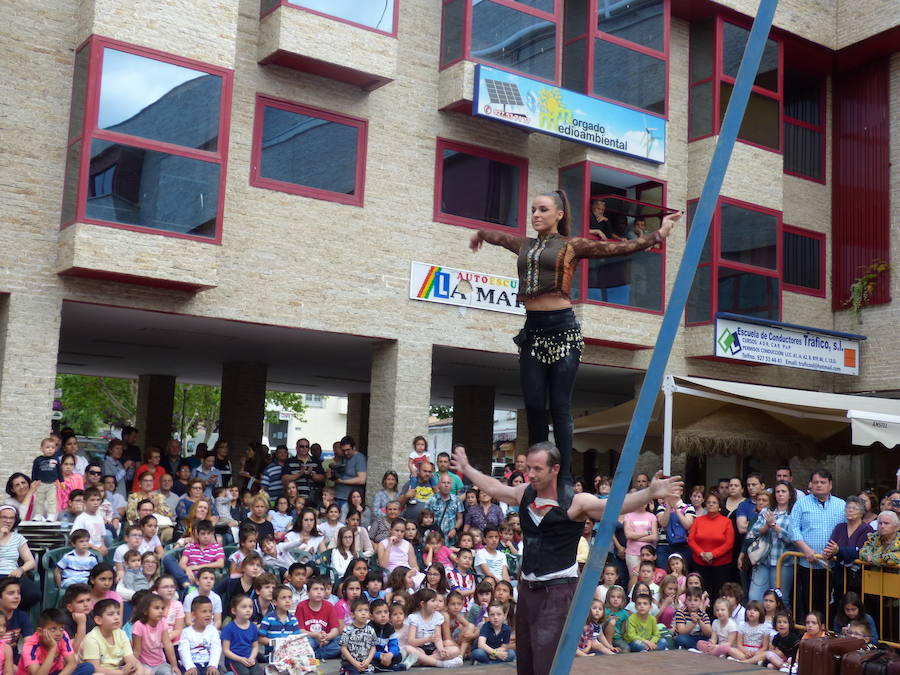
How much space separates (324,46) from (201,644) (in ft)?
29.3

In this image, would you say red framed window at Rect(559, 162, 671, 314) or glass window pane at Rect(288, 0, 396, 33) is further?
red framed window at Rect(559, 162, 671, 314)

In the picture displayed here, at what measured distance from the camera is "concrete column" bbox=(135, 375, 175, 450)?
77.4ft

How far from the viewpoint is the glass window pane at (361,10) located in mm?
15266

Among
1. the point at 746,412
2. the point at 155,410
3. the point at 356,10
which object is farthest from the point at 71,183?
the point at 155,410

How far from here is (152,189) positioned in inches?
536

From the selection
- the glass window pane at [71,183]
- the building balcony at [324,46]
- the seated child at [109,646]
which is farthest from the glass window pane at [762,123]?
the seated child at [109,646]

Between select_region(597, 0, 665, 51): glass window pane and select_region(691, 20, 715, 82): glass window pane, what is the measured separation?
1.42 m

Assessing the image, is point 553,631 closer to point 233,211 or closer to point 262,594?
point 262,594

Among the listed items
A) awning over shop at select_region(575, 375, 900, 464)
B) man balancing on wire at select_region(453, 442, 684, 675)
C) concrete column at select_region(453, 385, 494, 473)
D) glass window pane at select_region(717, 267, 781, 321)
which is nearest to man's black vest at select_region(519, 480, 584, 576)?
man balancing on wire at select_region(453, 442, 684, 675)

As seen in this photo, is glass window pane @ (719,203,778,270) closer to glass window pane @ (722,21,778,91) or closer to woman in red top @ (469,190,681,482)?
glass window pane @ (722,21,778,91)

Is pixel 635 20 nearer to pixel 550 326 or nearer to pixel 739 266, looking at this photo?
pixel 739 266

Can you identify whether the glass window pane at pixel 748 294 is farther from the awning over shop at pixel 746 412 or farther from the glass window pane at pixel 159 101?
the glass window pane at pixel 159 101

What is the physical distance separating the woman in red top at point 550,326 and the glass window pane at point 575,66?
12.1 m

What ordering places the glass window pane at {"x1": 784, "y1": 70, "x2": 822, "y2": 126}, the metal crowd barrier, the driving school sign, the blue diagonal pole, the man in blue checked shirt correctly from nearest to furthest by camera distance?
the blue diagonal pole → the metal crowd barrier → the man in blue checked shirt → the driving school sign → the glass window pane at {"x1": 784, "y1": 70, "x2": 822, "y2": 126}
